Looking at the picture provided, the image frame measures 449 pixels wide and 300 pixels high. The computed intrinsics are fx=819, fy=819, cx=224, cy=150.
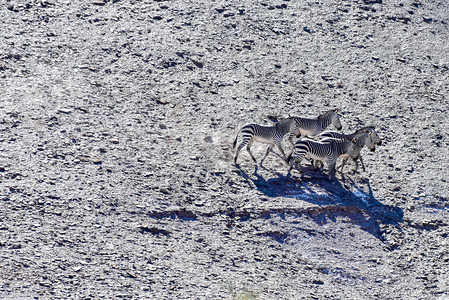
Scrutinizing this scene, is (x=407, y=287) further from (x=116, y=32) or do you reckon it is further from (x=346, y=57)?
(x=116, y=32)

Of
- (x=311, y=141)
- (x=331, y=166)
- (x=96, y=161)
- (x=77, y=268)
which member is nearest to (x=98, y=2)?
(x=96, y=161)

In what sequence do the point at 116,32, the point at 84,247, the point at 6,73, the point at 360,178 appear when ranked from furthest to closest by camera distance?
the point at 116,32 → the point at 6,73 → the point at 360,178 → the point at 84,247

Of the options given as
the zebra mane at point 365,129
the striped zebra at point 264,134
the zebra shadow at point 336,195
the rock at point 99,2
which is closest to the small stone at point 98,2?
the rock at point 99,2

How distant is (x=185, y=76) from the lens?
70.0 feet

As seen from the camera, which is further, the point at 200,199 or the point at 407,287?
the point at 200,199

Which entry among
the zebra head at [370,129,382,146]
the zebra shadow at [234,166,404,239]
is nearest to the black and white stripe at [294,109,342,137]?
the zebra head at [370,129,382,146]

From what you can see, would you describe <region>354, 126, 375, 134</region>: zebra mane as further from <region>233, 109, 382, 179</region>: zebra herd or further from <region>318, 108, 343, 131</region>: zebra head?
<region>318, 108, 343, 131</region>: zebra head

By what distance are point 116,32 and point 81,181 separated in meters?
7.36

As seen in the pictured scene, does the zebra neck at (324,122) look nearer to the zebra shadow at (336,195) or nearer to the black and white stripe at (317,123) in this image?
the black and white stripe at (317,123)

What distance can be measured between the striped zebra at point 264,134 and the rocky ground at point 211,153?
0.36 meters

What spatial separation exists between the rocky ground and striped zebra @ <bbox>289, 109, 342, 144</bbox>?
2.64 ft

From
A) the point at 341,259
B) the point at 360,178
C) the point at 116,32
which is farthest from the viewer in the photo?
the point at 116,32

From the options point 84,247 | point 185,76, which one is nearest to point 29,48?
point 185,76

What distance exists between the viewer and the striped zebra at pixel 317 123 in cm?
1944
